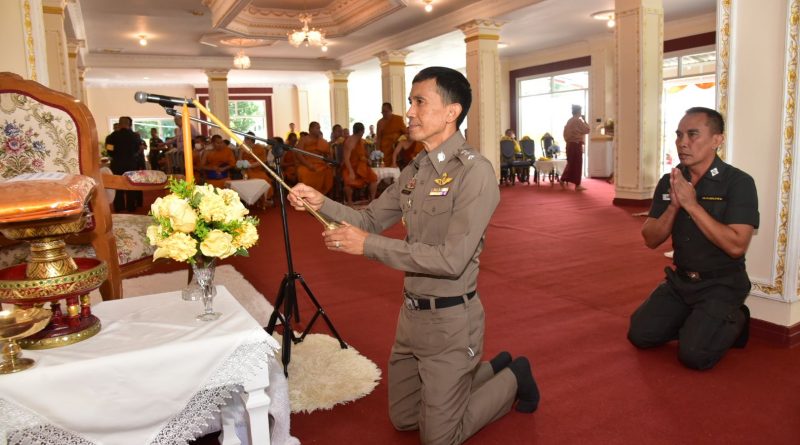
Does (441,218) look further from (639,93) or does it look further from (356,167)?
(356,167)

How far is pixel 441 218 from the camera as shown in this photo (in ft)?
6.70

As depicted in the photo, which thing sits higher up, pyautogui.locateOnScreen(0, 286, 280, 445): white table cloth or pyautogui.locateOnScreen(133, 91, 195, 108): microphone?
pyautogui.locateOnScreen(133, 91, 195, 108): microphone

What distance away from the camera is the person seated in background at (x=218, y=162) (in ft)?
31.5

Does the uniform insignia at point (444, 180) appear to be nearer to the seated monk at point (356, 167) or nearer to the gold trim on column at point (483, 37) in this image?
the seated monk at point (356, 167)

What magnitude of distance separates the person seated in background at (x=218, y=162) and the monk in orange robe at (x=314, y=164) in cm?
114

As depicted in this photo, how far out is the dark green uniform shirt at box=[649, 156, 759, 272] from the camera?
2.76 meters

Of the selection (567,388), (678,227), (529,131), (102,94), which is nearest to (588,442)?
(567,388)

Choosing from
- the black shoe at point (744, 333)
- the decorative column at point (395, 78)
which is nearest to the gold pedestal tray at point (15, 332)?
the black shoe at point (744, 333)

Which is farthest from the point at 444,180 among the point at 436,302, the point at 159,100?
the point at 159,100

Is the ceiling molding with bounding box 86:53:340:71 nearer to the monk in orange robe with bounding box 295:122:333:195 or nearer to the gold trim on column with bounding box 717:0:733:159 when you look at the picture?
the monk in orange robe with bounding box 295:122:333:195

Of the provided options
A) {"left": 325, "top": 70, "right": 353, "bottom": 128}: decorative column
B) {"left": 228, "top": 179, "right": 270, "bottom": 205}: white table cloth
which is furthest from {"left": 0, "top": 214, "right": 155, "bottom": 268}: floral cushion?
{"left": 325, "top": 70, "right": 353, "bottom": 128}: decorative column

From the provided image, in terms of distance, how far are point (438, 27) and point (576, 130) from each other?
339 centimetres

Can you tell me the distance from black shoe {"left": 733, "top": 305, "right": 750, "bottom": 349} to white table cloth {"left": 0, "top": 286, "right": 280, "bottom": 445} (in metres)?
2.43

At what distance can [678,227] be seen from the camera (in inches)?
117
